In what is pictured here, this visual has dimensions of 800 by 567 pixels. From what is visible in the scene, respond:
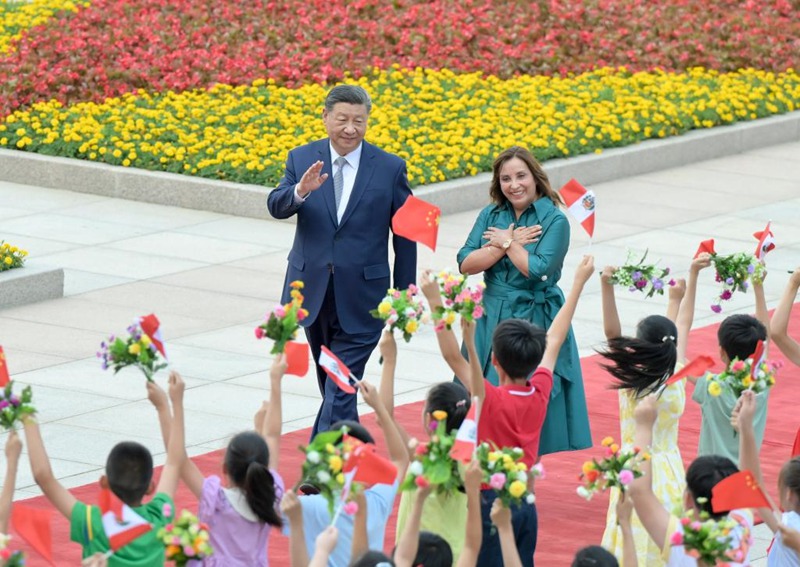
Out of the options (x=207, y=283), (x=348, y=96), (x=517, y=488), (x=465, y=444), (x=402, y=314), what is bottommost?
(x=207, y=283)

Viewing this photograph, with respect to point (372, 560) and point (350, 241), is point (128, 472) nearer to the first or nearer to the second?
point (372, 560)

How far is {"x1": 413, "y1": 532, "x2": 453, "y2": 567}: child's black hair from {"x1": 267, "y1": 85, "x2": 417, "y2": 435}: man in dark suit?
3577 mm

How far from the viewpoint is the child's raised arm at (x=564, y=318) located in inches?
296

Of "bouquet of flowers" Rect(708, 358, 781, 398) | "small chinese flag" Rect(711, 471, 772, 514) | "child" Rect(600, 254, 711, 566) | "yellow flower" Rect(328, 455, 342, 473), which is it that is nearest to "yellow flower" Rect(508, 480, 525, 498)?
"yellow flower" Rect(328, 455, 342, 473)

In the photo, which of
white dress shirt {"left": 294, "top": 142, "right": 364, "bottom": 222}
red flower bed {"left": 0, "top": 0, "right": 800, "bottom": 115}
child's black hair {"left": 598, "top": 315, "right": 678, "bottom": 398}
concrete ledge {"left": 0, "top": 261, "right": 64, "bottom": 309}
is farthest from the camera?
red flower bed {"left": 0, "top": 0, "right": 800, "bottom": 115}

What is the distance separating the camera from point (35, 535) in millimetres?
5328

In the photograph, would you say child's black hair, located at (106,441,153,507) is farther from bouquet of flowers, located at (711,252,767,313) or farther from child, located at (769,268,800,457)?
bouquet of flowers, located at (711,252,767,313)

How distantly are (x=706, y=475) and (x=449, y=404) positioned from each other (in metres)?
0.98

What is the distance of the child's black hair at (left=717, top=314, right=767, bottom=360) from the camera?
302 inches

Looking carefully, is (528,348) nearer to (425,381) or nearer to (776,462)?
(776,462)

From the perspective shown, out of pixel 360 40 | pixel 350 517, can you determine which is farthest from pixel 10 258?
pixel 360 40

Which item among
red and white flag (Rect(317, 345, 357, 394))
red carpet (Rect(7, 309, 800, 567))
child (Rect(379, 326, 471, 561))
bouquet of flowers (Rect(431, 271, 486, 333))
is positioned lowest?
red carpet (Rect(7, 309, 800, 567))

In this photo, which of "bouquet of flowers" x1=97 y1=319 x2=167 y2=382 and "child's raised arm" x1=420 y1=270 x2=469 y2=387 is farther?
"child's raised arm" x1=420 y1=270 x2=469 y2=387

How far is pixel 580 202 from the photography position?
872 cm
